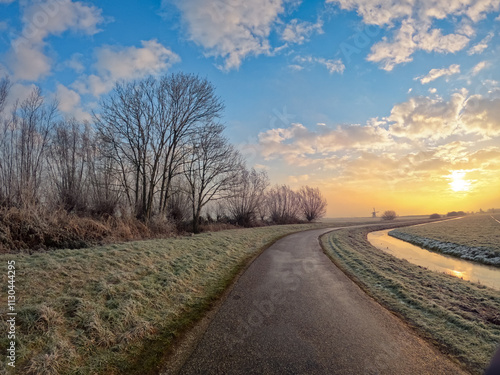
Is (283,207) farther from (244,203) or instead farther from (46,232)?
(46,232)

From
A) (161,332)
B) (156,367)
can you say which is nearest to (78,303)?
(161,332)

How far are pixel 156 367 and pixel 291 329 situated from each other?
8.22ft

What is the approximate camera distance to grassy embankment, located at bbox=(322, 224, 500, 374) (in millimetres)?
4309

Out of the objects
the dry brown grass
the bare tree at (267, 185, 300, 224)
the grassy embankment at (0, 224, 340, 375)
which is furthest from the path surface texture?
the bare tree at (267, 185, 300, 224)

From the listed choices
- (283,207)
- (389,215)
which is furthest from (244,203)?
(389,215)

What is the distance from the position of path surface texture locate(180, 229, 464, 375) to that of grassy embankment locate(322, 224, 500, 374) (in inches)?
15.3

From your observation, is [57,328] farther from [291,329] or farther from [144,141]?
[144,141]

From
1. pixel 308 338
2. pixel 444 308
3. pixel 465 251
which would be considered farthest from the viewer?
pixel 465 251

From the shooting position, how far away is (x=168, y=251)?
10211 millimetres

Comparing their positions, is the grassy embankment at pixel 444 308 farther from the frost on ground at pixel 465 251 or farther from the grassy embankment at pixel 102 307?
the frost on ground at pixel 465 251

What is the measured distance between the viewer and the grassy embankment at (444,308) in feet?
14.1

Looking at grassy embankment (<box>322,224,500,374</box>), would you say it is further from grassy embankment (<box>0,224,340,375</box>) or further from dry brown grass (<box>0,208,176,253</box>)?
dry brown grass (<box>0,208,176,253</box>)

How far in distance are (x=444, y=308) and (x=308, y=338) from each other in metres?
4.08

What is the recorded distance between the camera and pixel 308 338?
14.5ft
